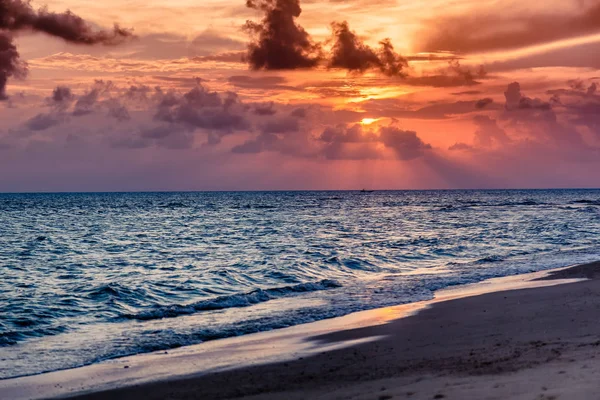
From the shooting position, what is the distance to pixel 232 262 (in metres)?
35.6

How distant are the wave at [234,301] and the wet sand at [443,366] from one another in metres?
6.80

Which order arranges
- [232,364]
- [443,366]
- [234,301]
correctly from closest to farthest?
1. [443,366]
2. [232,364]
3. [234,301]

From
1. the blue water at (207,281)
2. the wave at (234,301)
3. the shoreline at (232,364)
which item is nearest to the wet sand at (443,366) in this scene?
the shoreline at (232,364)

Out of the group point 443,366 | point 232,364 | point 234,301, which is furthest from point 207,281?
point 443,366

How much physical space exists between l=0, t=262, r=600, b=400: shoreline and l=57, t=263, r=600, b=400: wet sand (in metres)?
0.06

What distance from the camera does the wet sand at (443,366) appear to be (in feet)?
29.3

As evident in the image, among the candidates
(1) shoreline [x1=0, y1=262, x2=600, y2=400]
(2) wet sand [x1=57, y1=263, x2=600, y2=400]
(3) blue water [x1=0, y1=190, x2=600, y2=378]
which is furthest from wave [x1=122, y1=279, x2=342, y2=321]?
(2) wet sand [x1=57, y1=263, x2=600, y2=400]

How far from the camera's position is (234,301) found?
22.3 metres

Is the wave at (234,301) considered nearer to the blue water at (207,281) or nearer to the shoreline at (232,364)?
the blue water at (207,281)

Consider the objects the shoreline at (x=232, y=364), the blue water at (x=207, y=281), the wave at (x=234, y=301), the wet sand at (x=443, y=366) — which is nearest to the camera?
the wet sand at (x=443, y=366)

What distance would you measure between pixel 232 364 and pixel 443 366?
4.40 meters

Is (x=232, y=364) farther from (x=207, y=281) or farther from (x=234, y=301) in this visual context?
(x=207, y=281)

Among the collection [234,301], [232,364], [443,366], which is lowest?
[234,301]

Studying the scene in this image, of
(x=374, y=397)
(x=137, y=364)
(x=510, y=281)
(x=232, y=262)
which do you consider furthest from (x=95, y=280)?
(x=374, y=397)
